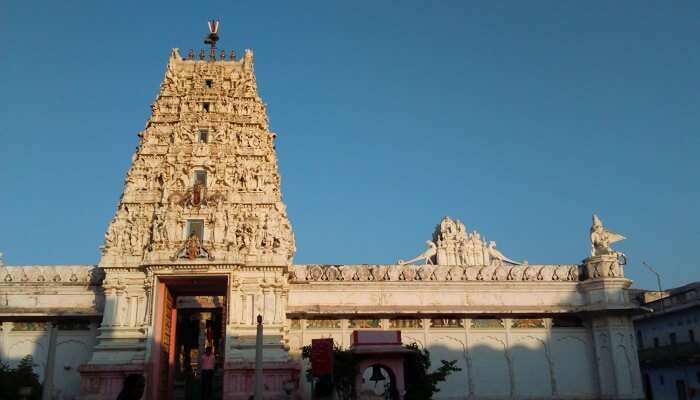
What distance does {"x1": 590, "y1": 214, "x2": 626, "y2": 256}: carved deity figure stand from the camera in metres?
32.2

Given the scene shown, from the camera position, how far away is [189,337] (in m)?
38.4

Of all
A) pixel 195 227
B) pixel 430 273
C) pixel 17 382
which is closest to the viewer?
pixel 17 382

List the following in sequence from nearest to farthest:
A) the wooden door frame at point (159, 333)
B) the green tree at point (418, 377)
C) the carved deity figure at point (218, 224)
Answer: the green tree at point (418, 377) → the wooden door frame at point (159, 333) → the carved deity figure at point (218, 224)

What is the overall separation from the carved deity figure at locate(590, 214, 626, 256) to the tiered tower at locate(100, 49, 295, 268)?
15996mm

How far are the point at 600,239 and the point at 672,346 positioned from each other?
1513cm

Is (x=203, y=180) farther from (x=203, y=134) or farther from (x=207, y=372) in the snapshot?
(x=207, y=372)

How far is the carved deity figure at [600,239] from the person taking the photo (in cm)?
3224

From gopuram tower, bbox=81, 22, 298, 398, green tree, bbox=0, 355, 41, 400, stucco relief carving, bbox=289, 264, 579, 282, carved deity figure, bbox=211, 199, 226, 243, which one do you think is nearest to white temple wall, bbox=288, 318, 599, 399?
stucco relief carving, bbox=289, 264, 579, 282

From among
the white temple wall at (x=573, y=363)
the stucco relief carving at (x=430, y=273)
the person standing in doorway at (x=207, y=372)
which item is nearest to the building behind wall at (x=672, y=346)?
the white temple wall at (x=573, y=363)

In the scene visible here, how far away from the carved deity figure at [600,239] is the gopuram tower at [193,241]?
16.0 m

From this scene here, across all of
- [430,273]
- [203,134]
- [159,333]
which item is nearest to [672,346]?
[430,273]

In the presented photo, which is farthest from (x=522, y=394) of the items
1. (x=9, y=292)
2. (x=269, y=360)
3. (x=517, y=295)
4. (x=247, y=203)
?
(x=9, y=292)

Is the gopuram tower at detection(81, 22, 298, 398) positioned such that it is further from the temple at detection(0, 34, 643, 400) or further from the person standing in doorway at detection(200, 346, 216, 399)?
the person standing in doorway at detection(200, 346, 216, 399)

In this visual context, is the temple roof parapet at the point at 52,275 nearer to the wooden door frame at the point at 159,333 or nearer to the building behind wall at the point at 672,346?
the wooden door frame at the point at 159,333
